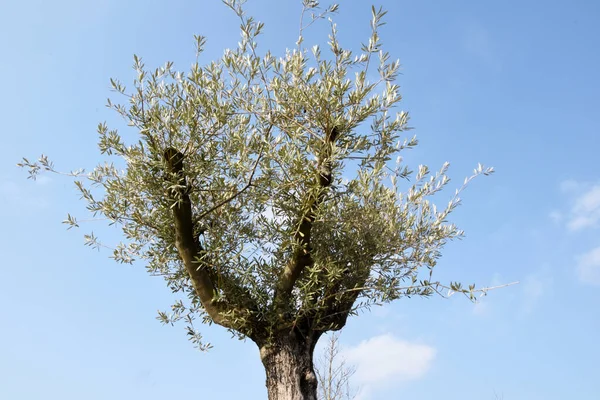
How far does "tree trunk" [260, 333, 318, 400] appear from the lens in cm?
820

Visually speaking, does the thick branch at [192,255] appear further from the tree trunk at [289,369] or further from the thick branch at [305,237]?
the tree trunk at [289,369]

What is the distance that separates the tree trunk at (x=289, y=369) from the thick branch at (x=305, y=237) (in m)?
0.67

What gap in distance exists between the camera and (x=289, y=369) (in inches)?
325

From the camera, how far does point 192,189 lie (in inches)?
324

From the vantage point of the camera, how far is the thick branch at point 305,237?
7645mm

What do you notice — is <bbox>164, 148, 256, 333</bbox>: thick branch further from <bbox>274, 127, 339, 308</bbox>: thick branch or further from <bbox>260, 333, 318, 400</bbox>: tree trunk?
<bbox>260, 333, 318, 400</bbox>: tree trunk

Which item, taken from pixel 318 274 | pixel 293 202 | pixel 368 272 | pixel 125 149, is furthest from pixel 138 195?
pixel 368 272

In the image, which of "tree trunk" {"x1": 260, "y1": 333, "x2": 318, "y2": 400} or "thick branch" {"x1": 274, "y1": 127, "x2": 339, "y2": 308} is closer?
"thick branch" {"x1": 274, "y1": 127, "x2": 339, "y2": 308}

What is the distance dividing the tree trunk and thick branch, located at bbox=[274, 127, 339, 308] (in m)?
0.67

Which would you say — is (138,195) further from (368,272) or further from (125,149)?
(368,272)

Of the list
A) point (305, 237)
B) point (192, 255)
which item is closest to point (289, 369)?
point (305, 237)

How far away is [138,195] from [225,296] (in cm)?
215

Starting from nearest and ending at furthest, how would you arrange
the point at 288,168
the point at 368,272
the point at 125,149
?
the point at 288,168 → the point at 125,149 → the point at 368,272

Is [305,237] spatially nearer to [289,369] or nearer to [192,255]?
[192,255]
